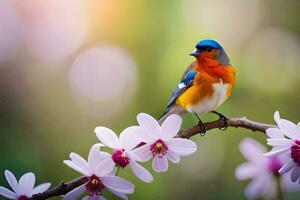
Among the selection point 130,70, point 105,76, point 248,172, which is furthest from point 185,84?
point 105,76

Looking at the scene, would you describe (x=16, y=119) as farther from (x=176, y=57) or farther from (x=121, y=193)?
(x=121, y=193)

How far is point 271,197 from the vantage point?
69 centimetres

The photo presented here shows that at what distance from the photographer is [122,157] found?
408mm

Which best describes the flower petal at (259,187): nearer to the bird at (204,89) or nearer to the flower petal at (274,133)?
the bird at (204,89)

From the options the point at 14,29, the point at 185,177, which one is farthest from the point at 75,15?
the point at 185,177

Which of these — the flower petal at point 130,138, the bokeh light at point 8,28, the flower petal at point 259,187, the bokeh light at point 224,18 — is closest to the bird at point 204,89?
the flower petal at point 259,187

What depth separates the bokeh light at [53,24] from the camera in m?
1.23

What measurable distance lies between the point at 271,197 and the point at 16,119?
0.65 m

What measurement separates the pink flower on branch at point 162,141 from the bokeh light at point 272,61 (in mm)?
741

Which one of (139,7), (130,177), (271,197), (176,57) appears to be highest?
(139,7)

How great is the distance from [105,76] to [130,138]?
0.92 meters

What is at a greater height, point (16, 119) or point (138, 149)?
point (16, 119)

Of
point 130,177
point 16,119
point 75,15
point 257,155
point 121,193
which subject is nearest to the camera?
point 121,193

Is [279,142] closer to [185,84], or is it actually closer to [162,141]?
[162,141]
